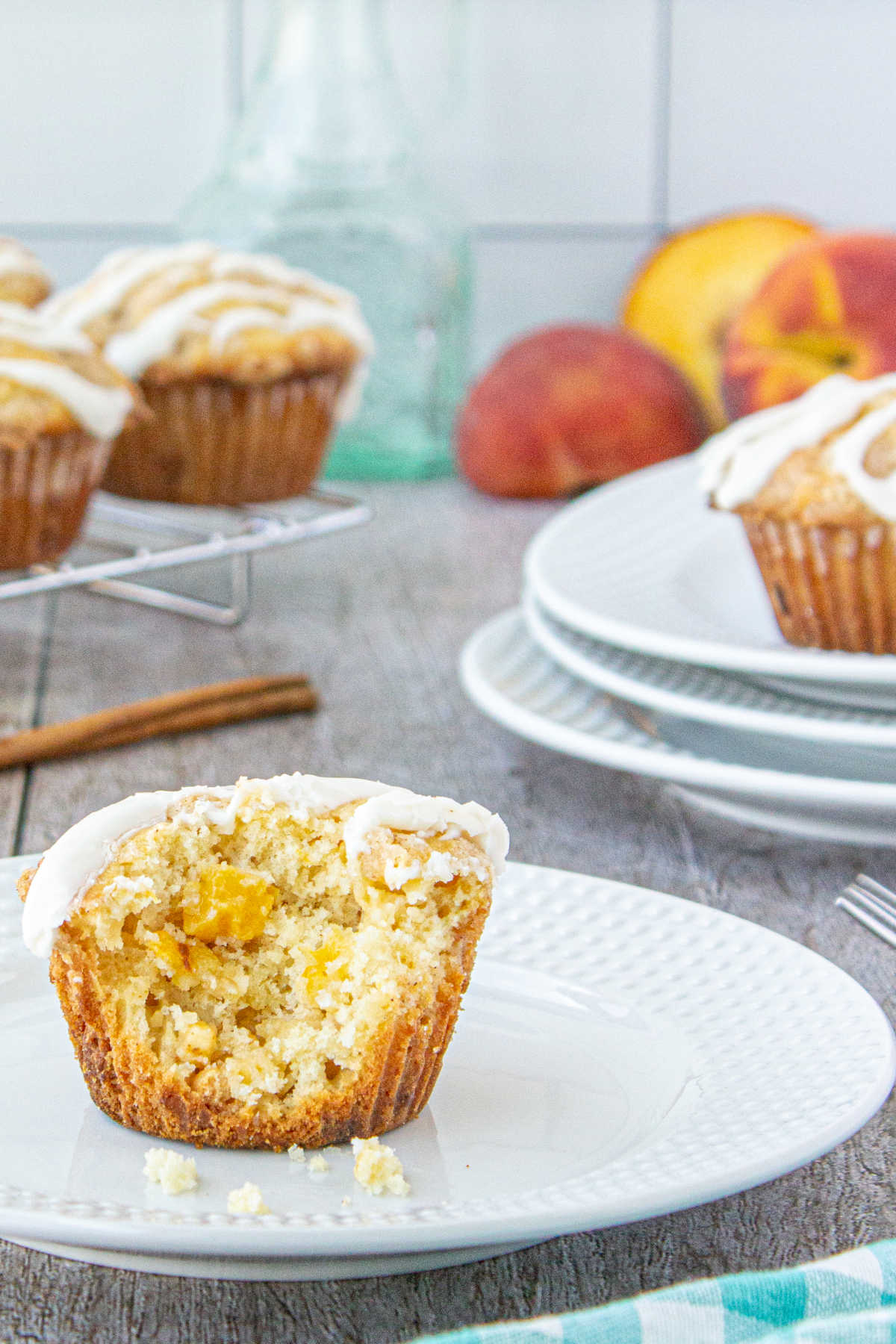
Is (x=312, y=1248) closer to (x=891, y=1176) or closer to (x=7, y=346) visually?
(x=891, y=1176)

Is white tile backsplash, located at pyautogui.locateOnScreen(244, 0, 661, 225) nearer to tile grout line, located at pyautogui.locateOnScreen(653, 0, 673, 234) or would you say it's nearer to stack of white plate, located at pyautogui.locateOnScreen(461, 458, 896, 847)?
tile grout line, located at pyautogui.locateOnScreen(653, 0, 673, 234)

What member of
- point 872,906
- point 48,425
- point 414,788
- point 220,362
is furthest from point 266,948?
point 220,362

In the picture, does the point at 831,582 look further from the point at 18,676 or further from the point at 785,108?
the point at 785,108

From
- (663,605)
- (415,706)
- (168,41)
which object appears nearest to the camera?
(663,605)

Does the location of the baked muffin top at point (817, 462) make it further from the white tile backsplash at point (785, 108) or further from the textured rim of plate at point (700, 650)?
the white tile backsplash at point (785, 108)

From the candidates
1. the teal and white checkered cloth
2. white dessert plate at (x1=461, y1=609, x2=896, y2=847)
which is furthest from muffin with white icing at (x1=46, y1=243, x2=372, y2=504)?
the teal and white checkered cloth

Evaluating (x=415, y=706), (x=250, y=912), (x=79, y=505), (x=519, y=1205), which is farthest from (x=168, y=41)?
(x=519, y=1205)

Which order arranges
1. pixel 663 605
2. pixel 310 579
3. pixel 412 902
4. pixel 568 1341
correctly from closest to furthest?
pixel 568 1341
pixel 412 902
pixel 663 605
pixel 310 579
